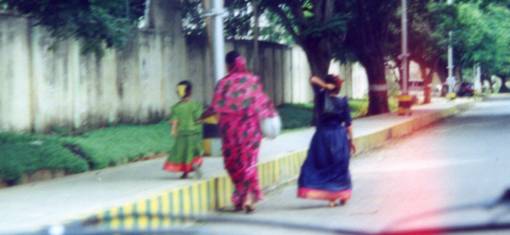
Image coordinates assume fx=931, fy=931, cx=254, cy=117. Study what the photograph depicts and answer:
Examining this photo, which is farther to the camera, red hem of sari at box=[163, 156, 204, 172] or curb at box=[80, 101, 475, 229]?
red hem of sari at box=[163, 156, 204, 172]

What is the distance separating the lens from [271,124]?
9.06 meters

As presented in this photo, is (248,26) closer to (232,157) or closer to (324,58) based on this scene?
(324,58)

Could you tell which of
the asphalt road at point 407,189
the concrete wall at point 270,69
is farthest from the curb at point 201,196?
the concrete wall at point 270,69

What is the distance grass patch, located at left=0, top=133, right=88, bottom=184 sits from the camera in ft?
34.3

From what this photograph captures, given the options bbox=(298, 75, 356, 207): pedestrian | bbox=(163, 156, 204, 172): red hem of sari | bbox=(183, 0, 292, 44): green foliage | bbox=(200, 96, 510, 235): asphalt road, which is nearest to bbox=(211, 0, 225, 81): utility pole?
bbox=(163, 156, 204, 172): red hem of sari

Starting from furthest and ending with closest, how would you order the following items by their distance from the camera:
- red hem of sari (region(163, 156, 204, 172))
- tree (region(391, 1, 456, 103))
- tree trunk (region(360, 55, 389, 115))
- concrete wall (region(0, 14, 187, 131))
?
tree (region(391, 1, 456, 103))
tree trunk (region(360, 55, 389, 115))
concrete wall (region(0, 14, 187, 131))
red hem of sari (region(163, 156, 204, 172))

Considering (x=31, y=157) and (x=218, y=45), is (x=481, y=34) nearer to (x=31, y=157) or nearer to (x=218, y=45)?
(x=218, y=45)

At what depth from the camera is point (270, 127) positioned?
9.04 m

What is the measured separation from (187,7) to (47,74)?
7.87m

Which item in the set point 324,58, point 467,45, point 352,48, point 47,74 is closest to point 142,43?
point 47,74

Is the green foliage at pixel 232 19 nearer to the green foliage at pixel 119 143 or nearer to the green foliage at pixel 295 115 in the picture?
the green foliage at pixel 295 115

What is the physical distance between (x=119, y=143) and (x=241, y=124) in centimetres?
496

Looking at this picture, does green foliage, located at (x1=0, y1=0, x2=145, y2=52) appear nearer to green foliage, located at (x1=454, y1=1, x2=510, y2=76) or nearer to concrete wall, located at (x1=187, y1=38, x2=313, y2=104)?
concrete wall, located at (x1=187, y1=38, x2=313, y2=104)

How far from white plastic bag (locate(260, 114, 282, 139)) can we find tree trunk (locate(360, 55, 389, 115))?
70.3 feet
